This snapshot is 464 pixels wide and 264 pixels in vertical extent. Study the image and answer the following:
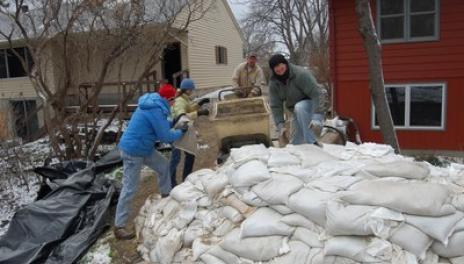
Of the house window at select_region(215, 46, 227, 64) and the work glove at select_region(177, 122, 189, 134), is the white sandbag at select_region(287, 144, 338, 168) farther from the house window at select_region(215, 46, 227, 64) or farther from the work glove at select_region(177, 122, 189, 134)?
the house window at select_region(215, 46, 227, 64)

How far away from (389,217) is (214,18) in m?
16.9

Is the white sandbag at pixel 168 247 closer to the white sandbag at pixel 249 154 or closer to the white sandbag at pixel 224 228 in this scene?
the white sandbag at pixel 224 228

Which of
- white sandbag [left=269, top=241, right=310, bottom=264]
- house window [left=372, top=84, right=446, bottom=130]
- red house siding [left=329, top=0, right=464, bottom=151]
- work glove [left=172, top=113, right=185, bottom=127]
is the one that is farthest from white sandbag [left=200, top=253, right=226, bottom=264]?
house window [left=372, top=84, right=446, bottom=130]

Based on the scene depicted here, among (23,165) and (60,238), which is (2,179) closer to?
(23,165)

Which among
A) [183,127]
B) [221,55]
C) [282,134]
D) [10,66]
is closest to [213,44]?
[221,55]

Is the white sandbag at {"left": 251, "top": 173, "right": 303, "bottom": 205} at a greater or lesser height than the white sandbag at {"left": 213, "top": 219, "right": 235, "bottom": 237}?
greater

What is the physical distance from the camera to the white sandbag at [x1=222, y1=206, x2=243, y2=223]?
340 cm

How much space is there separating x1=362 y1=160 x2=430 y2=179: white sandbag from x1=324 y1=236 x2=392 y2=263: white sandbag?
630mm

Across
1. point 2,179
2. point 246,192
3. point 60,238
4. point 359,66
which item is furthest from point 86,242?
point 359,66

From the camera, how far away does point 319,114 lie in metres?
4.67

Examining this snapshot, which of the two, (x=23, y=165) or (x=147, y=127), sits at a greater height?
(x=147, y=127)

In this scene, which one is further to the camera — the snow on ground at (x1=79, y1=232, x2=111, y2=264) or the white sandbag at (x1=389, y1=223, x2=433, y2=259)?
the snow on ground at (x1=79, y1=232, x2=111, y2=264)

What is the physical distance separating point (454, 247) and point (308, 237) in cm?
85

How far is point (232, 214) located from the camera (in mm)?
3443
